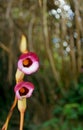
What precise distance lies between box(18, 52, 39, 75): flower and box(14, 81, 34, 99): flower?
2 cm

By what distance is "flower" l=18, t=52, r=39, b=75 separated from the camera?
2.67 ft

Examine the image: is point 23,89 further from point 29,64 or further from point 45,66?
point 45,66

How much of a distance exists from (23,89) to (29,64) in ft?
0.16

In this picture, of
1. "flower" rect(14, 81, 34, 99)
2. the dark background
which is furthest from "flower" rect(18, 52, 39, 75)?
the dark background

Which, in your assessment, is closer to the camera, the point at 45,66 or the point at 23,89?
the point at 23,89

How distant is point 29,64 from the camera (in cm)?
83

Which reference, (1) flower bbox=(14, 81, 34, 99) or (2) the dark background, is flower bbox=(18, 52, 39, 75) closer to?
(1) flower bbox=(14, 81, 34, 99)

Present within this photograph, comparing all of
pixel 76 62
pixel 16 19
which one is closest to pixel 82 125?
pixel 76 62

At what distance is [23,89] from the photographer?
0.82 m

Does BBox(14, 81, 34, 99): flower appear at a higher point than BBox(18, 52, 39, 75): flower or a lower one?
lower

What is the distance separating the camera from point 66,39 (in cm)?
220

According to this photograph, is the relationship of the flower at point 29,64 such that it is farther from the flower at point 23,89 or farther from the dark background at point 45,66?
the dark background at point 45,66

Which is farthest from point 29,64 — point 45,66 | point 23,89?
point 45,66

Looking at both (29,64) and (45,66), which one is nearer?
(29,64)
